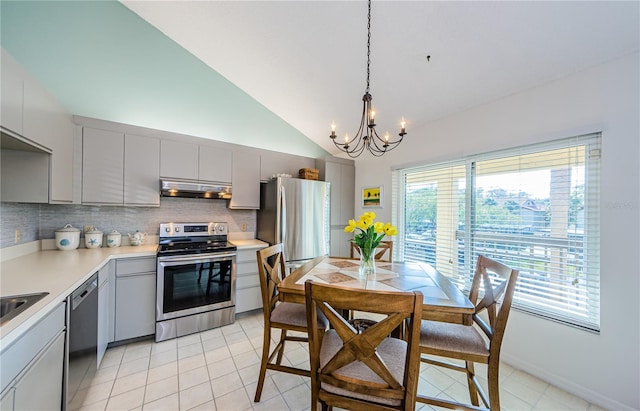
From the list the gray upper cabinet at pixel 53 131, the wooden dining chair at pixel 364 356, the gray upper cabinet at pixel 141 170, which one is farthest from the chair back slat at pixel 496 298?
the gray upper cabinet at pixel 141 170

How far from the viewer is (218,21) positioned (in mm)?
2514

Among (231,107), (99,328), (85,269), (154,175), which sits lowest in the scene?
(99,328)

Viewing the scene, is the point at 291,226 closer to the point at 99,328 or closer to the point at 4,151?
the point at 99,328

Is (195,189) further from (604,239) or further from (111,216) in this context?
(604,239)

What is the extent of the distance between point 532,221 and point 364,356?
201cm

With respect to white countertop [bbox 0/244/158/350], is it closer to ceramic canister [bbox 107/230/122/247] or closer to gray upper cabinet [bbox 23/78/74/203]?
ceramic canister [bbox 107/230/122/247]

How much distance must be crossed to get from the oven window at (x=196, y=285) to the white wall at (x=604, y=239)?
9.47 ft

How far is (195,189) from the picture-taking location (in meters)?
2.81

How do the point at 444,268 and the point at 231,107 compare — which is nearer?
the point at 444,268

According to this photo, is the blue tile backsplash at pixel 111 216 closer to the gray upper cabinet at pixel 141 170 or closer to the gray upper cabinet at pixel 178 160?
the gray upper cabinet at pixel 141 170

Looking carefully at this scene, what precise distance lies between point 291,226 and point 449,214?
1.92m

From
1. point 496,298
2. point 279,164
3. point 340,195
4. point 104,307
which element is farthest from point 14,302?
point 340,195

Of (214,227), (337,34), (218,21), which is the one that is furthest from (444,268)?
(218,21)

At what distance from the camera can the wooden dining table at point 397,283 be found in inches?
52.0
